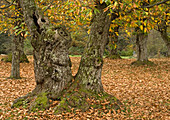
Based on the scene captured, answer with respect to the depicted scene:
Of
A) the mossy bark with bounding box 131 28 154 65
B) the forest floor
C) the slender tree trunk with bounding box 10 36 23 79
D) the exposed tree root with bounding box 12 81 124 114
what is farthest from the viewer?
the mossy bark with bounding box 131 28 154 65

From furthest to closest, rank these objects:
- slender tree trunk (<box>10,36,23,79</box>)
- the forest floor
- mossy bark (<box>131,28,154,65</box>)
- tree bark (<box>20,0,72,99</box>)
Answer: mossy bark (<box>131,28,154,65</box>) < slender tree trunk (<box>10,36,23,79</box>) < tree bark (<box>20,0,72,99</box>) < the forest floor

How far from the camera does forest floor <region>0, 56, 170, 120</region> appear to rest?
5988mm

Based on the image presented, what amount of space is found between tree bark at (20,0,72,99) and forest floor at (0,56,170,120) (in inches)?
35.6

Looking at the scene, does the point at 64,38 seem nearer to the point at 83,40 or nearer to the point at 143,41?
the point at 143,41

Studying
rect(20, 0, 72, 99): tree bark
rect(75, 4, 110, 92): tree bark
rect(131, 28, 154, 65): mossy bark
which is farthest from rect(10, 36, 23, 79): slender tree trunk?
rect(131, 28, 154, 65): mossy bark

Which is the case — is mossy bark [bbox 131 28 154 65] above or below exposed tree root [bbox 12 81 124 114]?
above

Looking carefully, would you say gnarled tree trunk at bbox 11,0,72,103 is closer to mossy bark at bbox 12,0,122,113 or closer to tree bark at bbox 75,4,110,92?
mossy bark at bbox 12,0,122,113

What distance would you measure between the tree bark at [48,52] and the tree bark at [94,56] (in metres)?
0.62

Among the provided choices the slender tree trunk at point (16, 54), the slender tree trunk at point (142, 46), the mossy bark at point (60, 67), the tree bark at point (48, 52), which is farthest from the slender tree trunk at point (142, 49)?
the tree bark at point (48, 52)

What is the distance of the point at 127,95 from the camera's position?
29.8 feet

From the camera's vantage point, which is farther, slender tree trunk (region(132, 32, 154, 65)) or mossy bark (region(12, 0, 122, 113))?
slender tree trunk (region(132, 32, 154, 65))

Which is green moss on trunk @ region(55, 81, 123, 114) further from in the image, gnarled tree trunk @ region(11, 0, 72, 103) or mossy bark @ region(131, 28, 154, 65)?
mossy bark @ region(131, 28, 154, 65)

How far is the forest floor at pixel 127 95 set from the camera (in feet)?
19.6

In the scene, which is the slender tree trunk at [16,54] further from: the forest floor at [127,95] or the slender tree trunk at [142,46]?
the slender tree trunk at [142,46]
